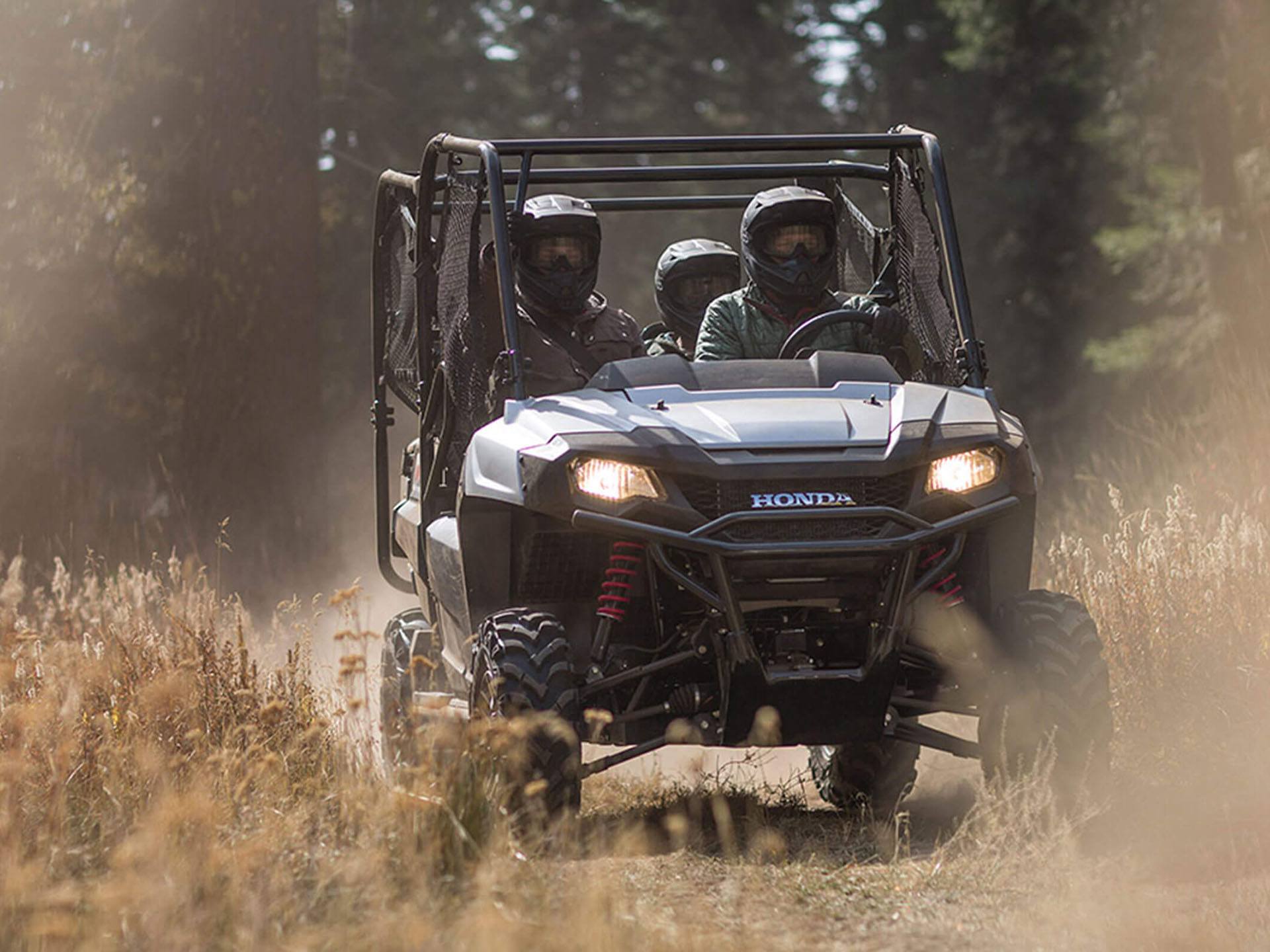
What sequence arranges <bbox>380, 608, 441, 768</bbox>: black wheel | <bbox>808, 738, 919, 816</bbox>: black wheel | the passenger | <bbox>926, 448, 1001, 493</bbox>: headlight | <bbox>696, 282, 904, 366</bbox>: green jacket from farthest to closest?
the passenger < <bbox>696, 282, 904, 366</bbox>: green jacket < <bbox>808, 738, 919, 816</bbox>: black wheel < <bbox>380, 608, 441, 768</bbox>: black wheel < <bbox>926, 448, 1001, 493</bbox>: headlight

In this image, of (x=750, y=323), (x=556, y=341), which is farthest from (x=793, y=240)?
(x=556, y=341)

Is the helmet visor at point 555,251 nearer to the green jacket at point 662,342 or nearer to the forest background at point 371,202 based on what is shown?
the green jacket at point 662,342

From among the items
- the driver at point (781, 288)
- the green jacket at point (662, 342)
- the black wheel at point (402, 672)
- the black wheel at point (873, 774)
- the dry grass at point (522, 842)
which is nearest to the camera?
the dry grass at point (522, 842)

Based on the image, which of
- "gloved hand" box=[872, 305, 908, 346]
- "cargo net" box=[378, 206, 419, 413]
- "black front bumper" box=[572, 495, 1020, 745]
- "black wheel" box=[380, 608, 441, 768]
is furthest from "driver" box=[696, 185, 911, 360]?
"black front bumper" box=[572, 495, 1020, 745]

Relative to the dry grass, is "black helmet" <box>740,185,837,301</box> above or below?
above

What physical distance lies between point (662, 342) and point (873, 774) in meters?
1.87

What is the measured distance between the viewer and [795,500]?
5754mm

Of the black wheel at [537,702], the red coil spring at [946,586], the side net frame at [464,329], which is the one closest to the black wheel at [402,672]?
the side net frame at [464,329]

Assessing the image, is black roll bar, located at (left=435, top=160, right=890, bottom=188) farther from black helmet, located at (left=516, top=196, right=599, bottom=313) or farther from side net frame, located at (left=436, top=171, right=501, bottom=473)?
side net frame, located at (left=436, top=171, right=501, bottom=473)

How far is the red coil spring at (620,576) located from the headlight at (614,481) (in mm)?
251

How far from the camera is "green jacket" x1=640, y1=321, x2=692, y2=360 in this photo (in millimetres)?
7871

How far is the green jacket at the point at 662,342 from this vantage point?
787 cm

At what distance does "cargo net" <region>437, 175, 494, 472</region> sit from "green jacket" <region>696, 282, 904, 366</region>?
3.44 feet

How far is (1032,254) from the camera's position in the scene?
1001 inches
